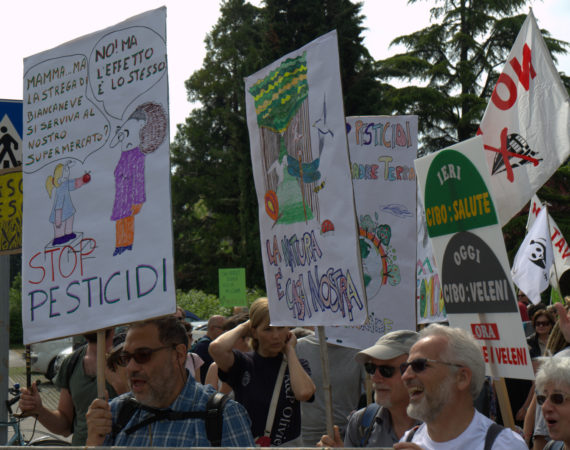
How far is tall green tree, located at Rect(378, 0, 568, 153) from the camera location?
3030 cm

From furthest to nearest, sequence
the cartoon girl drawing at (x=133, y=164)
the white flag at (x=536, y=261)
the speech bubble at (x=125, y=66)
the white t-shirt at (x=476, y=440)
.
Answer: the white flag at (x=536, y=261) < the speech bubble at (x=125, y=66) < the cartoon girl drawing at (x=133, y=164) < the white t-shirt at (x=476, y=440)

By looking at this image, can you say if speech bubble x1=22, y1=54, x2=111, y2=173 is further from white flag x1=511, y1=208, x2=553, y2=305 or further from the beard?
white flag x1=511, y1=208, x2=553, y2=305

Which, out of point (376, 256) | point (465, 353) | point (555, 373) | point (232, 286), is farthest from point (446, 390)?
point (232, 286)

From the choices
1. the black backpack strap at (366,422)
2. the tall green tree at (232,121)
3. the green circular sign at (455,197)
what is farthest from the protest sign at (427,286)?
the tall green tree at (232,121)

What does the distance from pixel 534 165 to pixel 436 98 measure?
2554 cm

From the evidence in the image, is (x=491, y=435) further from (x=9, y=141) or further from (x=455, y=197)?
(x=9, y=141)

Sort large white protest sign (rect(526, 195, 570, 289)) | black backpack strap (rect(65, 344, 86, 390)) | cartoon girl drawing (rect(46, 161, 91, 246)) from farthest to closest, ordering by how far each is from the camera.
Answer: large white protest sign (rect(526, 195, 570, 289)) < black backpack strap (rect(65, 344, 86, 390)) < cartoon girl drawing (rect(46, 161, 91, 246))

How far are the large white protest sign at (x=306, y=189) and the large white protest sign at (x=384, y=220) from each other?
35.6 inches

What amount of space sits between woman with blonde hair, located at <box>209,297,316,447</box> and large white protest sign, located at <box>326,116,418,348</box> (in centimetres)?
59

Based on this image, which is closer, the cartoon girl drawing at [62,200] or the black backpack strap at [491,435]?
the black backpack strap at [491,435]

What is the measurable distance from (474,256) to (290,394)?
1650mm

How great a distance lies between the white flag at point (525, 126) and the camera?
16.6 feet

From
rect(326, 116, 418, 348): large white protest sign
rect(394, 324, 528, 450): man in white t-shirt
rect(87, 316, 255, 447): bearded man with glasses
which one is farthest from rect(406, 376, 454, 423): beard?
rect(326, 116, 418, 348): large white protest sign

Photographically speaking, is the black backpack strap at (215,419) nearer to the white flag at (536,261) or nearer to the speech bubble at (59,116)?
the speech bubble at (59,116)
